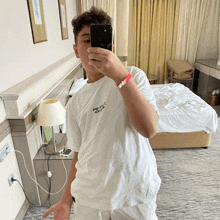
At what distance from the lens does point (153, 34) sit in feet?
14.6

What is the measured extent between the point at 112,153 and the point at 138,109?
0.69ft

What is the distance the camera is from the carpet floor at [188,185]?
1.69 metres

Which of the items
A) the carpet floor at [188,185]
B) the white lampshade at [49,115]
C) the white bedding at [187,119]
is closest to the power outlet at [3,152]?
the white lampshade at [49,115]

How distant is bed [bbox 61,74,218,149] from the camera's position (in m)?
2.35

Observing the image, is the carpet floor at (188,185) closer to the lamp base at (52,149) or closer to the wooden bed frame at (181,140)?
the wooden bed frame at (181,140)

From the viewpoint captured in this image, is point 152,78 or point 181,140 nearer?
point 181,140

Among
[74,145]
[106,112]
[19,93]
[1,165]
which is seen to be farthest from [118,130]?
[1,165]

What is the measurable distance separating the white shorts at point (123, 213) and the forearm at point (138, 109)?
0.35 meters

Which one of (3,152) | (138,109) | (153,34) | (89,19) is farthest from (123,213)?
(153,34)

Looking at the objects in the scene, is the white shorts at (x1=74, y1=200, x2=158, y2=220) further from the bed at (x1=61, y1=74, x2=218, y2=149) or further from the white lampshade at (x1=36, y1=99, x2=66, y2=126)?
the bed at (x1=61, y1=74, x2=218, y2=149)

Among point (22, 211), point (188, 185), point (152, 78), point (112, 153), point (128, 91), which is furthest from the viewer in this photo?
point (152, 78)

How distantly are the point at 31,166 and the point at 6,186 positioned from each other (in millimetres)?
236

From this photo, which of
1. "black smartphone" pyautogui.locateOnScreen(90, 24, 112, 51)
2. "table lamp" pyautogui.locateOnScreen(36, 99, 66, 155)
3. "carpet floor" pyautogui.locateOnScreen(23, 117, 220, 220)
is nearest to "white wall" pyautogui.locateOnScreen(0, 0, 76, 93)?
Result: "table lamp" pyautogui.locateOnScreen(36, 99, 66, 155)

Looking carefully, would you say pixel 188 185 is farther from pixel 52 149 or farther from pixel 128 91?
pixel 128 91
